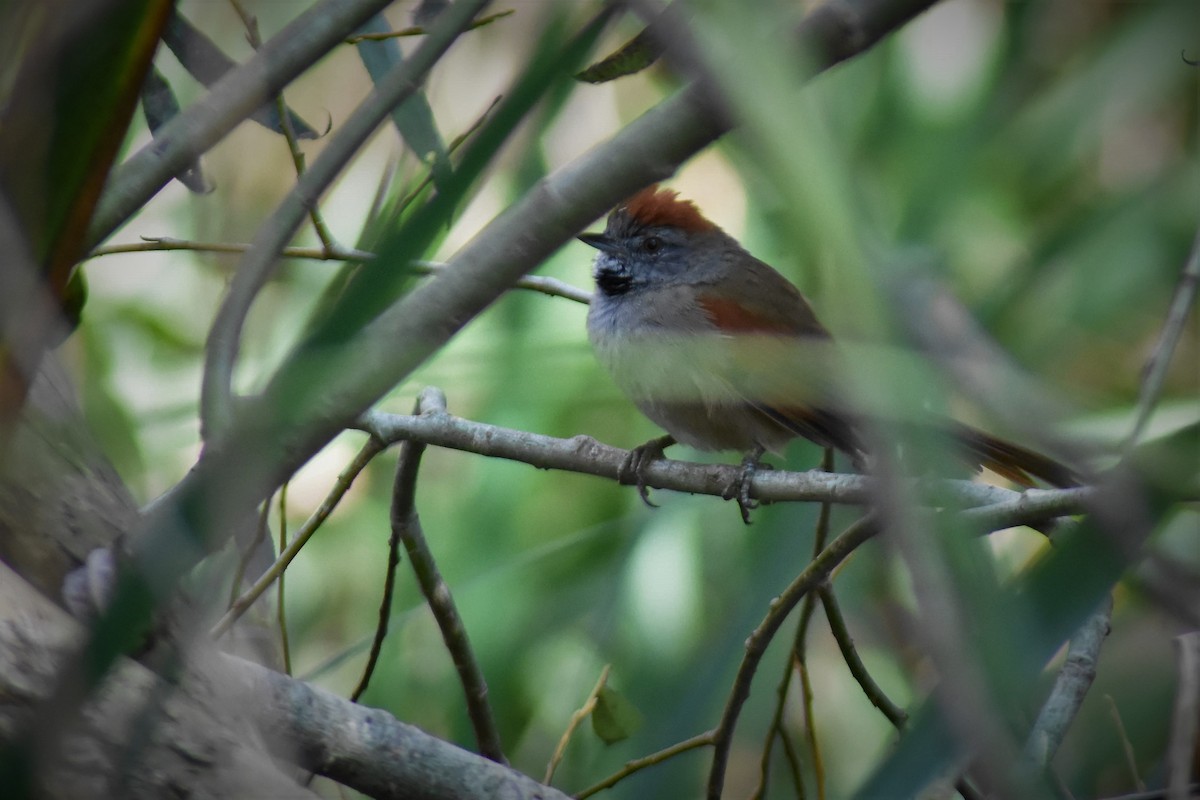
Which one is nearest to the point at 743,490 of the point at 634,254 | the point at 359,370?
the point at 634,254

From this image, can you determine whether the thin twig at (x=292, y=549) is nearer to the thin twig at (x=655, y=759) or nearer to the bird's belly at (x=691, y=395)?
the thin twig at (x=655, y=759)

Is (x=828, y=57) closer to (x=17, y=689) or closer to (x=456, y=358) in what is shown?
(x=17, y=689)

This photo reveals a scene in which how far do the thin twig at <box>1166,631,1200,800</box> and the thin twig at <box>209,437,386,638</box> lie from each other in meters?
1.59

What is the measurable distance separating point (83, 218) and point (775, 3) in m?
0.71

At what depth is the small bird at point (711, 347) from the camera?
293cm

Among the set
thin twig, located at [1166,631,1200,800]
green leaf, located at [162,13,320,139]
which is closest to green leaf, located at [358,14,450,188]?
green leaf, located at [162,13,320,139]

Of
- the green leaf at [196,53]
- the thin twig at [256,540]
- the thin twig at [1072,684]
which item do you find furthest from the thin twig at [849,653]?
the green leaf at [196,53]

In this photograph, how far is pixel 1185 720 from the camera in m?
1.43

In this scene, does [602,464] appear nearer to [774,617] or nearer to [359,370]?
[774,617]

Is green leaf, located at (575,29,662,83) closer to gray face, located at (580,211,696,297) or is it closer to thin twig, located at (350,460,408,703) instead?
thin twig, located at (350,460,408,703)

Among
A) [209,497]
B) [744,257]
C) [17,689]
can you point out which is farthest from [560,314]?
[209,497]

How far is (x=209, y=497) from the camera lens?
2.79 feet

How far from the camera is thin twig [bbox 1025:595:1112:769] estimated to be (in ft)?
7.00

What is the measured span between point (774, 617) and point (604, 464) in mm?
539
